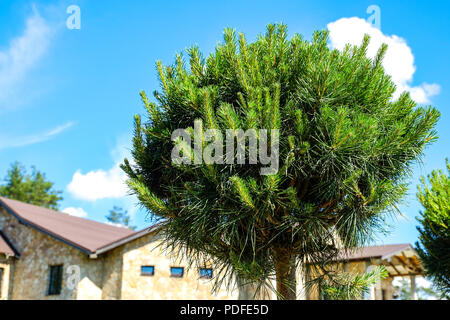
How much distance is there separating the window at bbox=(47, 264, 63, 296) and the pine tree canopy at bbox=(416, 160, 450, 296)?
13.6 metres

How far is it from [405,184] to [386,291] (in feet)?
59.4

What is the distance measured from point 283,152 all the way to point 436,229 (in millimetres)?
8251

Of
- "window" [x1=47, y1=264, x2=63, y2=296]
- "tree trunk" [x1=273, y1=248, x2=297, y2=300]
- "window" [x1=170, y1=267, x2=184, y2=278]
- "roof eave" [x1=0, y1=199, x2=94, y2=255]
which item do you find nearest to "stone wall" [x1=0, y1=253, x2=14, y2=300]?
"roof eave" [x1=0, y1=199, x2=94, y2=255]

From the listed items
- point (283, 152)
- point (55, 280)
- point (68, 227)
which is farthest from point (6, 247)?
point (283, 152)

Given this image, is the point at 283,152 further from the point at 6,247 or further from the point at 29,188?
the point at 29,188

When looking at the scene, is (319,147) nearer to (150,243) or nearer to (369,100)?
(369,100)

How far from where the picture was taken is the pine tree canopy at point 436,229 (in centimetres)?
1238

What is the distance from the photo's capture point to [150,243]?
18734 millimetres

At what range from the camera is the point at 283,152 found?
6992mm

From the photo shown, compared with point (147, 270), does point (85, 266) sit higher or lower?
higher

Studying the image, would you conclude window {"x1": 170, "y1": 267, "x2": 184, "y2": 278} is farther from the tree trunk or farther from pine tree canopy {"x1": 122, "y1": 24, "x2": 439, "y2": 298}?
the tree trunk

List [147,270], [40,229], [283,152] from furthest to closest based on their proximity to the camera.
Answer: [147,270], [40,229], [283,152]

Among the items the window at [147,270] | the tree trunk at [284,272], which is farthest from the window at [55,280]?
the tree trunk at [284,272]
